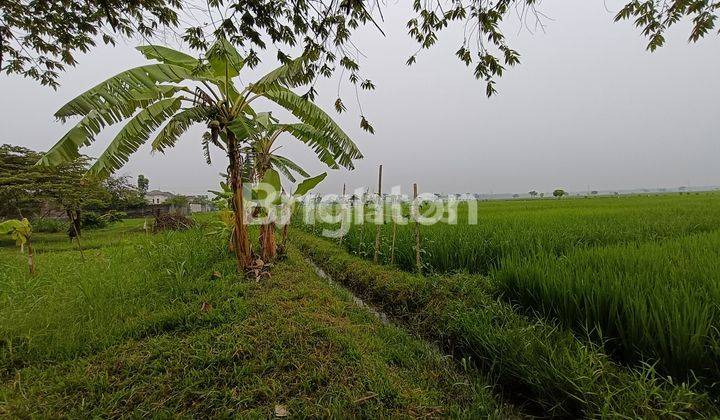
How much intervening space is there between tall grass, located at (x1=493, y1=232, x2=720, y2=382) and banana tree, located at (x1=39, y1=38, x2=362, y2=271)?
2811mm

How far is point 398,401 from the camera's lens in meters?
1.70

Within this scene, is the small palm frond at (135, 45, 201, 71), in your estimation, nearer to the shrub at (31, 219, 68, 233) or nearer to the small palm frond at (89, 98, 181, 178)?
the small palm frond at (89, 98, 181, 178)

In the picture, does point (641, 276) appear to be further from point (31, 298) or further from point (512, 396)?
point (31, 298)

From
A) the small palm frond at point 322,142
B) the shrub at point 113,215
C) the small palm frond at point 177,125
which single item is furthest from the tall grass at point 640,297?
the shrub at point 113,215

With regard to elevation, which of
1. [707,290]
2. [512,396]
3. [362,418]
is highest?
[707,290]

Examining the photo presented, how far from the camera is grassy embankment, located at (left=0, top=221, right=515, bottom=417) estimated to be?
167 centimetres

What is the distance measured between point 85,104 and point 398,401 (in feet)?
12.4

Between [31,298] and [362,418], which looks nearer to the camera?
[362,418]

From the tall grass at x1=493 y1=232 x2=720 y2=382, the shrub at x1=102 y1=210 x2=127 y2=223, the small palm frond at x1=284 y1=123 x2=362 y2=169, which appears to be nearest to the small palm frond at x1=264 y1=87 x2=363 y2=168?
the small palm frond at x1=284 y1=123 x2=362 y2=169

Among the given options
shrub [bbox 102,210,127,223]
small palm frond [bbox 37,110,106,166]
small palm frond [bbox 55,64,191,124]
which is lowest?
shrub [bbox 102,210,127,223]

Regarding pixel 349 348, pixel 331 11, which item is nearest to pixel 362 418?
pixel 349 348

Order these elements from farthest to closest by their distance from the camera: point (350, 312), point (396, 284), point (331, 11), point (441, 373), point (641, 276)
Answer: point (396, 284)
point (350, 312)
point (641, 276)
point (441, 373)
point (331, 11)

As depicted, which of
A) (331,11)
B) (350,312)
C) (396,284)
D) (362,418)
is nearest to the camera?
(362,418)

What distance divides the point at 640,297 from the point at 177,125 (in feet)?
15.8
